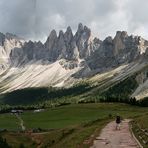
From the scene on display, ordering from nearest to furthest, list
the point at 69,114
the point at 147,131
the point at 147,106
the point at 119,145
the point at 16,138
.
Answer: the point at 119,145, the point at 147,131, the point at 16,138, the point at 69,114, the point at 147,106

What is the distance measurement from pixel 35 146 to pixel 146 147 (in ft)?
119

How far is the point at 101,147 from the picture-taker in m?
42.5

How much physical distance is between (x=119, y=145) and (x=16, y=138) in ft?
151

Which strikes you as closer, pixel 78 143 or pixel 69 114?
pixel 78 143

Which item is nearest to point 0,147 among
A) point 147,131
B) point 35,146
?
point 35,146

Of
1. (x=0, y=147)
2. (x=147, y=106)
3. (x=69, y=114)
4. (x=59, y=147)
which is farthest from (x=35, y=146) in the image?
(x=147, y=106)

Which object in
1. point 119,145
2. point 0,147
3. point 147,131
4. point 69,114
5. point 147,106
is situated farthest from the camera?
point 147,106

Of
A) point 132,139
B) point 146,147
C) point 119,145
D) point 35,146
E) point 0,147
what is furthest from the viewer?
point 35,146

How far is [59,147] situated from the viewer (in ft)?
162

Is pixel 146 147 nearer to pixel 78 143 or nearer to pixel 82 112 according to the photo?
pixel 78 143

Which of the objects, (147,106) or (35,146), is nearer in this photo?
(35,146)

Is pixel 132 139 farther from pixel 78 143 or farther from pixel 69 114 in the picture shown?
pixel 69 114

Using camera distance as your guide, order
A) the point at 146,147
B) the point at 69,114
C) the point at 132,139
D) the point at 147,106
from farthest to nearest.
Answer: the point at 147,106 → the point at 69,114 → the point at 132,139 → the point at 146,147

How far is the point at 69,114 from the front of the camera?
16912 centimetres
